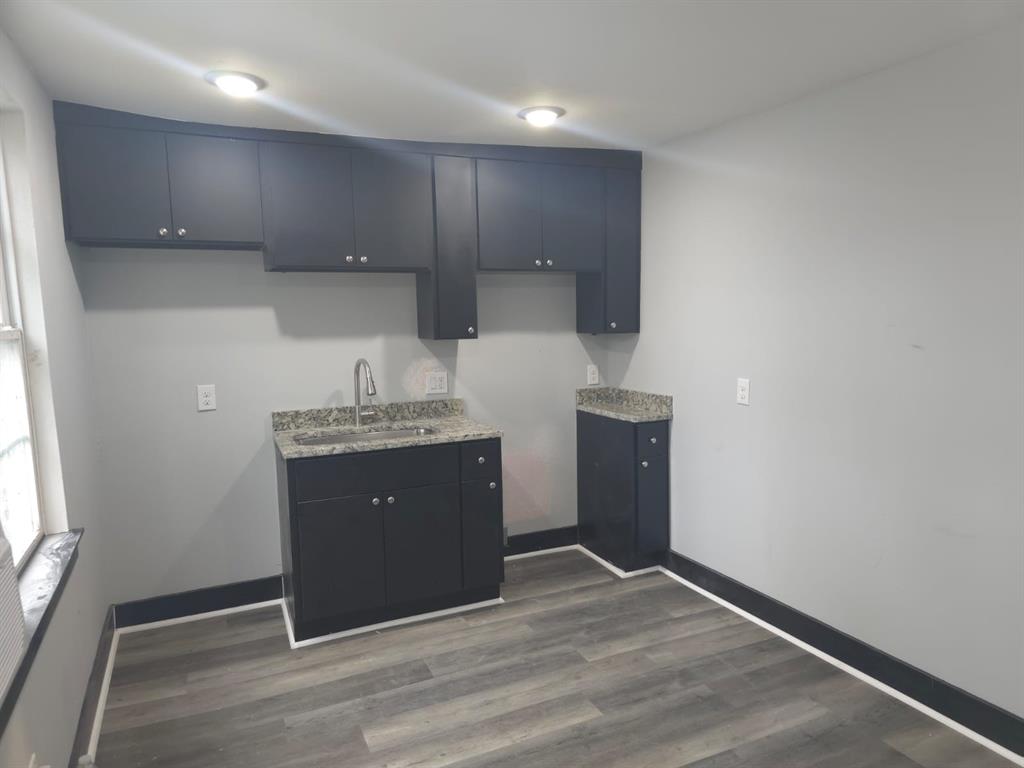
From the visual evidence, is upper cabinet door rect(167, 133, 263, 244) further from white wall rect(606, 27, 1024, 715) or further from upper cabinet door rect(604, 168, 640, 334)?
white wall rect(606, 27, 1024, 715)

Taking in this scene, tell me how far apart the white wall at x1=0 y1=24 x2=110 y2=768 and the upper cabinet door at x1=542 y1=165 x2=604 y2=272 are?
2129mm

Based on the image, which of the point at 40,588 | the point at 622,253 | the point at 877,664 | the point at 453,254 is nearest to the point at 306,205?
the point at 453,254

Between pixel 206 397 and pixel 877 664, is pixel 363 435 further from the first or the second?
pixel 877 664

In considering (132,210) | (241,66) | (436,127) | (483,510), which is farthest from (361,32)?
A: (483,510)

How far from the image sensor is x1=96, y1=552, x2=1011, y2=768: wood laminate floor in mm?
2078

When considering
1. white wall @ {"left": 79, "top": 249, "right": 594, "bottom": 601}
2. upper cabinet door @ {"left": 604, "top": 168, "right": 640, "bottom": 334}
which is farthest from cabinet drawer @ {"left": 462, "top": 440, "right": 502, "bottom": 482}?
upper cabinet door @ {"left": 604, "top": 168, "right": 640, "bottom": 334}

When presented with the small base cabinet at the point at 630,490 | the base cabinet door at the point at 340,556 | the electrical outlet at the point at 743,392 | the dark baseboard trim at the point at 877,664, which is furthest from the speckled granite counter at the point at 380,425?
the dark baseboard trim at the point at 877,664

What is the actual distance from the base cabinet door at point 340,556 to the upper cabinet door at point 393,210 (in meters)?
1.14

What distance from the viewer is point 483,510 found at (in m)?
3.05

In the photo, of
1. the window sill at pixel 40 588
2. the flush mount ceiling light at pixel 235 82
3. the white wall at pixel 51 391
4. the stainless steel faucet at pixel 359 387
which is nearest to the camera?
the window sill at pixel 40 588

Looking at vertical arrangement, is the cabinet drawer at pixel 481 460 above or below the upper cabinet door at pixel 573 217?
below

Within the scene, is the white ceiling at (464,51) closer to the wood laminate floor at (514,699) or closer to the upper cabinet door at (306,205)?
the upper cabinet door at (306,205)

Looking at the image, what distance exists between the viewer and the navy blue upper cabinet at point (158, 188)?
2.56 metres

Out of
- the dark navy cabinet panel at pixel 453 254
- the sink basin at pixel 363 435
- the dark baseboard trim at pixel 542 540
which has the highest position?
the dark navy cabinet panel at pixel 453 254
